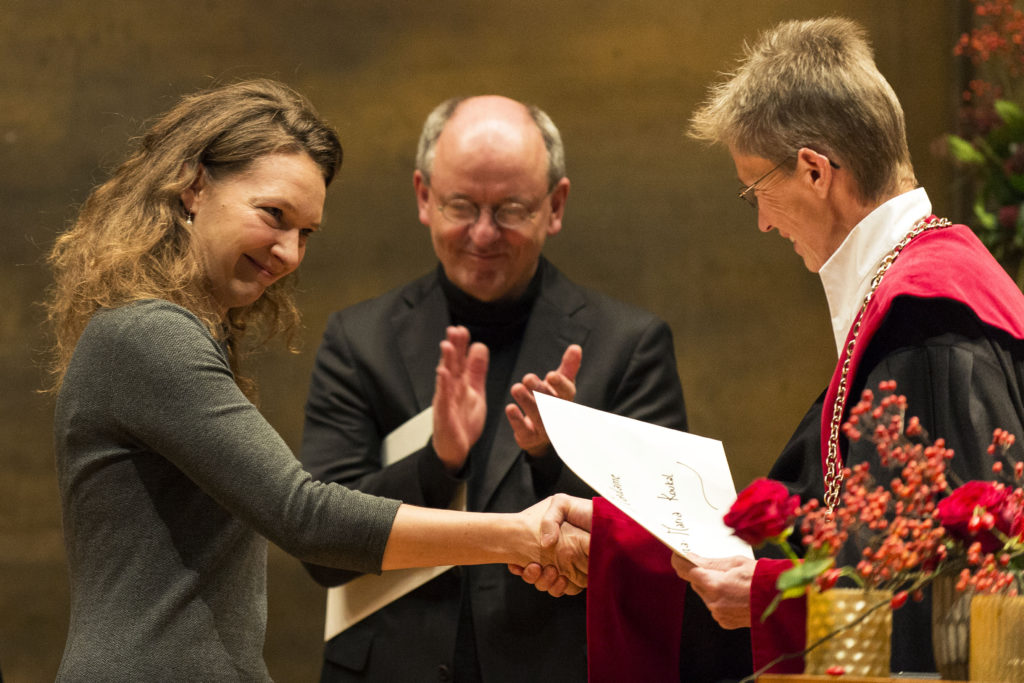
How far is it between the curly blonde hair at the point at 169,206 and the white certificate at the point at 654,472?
710mm

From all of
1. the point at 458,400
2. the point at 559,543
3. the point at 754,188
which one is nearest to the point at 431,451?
the point at 458,400

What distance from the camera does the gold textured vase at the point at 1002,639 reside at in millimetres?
1394

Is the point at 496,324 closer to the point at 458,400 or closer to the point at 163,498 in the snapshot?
the point at 458,400

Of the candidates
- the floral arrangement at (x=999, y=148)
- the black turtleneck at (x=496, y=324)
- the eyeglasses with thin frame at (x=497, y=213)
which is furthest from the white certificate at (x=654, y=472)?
the floral arrangement at (x=999, y=148)

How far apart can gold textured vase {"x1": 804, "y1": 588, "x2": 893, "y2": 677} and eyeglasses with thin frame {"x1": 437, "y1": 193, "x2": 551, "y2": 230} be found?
70.4 inches

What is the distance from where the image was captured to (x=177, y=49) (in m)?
4.20

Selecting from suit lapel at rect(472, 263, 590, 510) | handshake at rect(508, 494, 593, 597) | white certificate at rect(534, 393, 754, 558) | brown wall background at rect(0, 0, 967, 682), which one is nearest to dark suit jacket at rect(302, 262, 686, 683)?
suit lapel at rect(472, 263, 590, 510)

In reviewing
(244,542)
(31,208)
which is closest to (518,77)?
(31,208)

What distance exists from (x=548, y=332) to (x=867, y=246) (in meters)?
1.13

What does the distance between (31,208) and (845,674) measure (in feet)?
11.8

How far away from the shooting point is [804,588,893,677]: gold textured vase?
143cm

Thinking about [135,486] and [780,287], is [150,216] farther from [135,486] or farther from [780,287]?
[780,287]

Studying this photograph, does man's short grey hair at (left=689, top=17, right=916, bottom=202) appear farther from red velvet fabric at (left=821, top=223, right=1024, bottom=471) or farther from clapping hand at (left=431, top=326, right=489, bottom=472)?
clapping hand at (left=431, top=326, right=489, bottom=472)

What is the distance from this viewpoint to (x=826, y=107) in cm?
208
